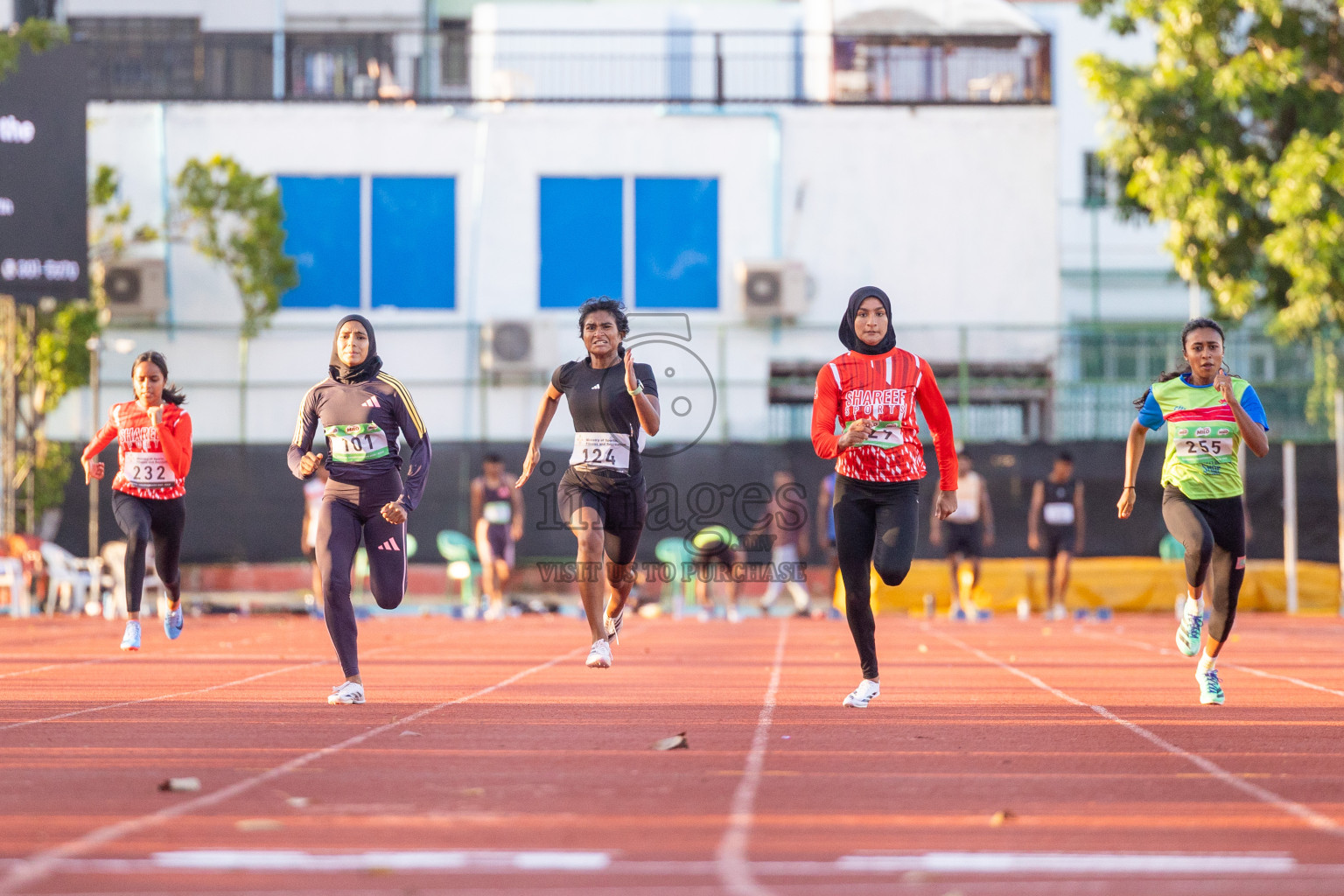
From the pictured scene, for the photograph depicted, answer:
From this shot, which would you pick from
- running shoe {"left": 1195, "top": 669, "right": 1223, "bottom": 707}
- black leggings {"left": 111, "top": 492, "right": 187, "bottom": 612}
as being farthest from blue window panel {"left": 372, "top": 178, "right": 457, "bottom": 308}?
running shoe {"left": 1195, "top": 669, "right": 1223, "bottom": 707}

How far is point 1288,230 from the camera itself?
790 inches

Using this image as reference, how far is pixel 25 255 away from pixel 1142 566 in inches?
565

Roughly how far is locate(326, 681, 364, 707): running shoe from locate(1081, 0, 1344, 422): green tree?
14012 millimetres

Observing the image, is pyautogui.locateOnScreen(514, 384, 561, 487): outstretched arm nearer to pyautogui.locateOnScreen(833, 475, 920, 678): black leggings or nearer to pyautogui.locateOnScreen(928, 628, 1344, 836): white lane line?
pyautogui.locateOnScreen(833, 475, 920, 678): black leggings

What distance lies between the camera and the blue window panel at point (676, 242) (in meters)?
29.1

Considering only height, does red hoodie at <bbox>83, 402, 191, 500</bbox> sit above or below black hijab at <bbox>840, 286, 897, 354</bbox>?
below

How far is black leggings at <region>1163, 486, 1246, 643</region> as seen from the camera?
959 cm

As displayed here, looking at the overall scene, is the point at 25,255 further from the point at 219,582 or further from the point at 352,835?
the point at 352,835

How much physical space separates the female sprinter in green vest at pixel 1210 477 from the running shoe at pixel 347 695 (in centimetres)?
426

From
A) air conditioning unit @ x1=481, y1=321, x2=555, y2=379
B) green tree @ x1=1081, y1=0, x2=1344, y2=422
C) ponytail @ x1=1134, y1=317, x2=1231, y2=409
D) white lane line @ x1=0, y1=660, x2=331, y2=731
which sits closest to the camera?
white lane line @ x1=0, y1=660, x2=331, y2=731

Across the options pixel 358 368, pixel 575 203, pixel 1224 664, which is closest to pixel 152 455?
pixel 358 368

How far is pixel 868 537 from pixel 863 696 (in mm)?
828

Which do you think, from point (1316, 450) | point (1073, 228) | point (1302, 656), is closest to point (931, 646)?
point (1302, 656)

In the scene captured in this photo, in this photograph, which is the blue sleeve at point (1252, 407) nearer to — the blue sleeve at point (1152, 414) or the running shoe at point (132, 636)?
the blue sleeve at point (1152, 414)
